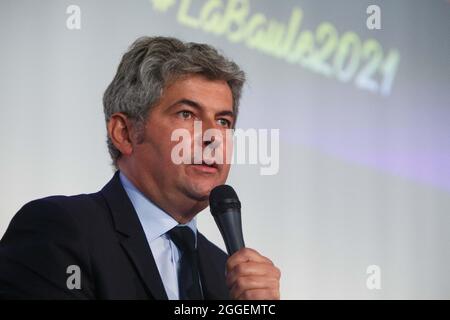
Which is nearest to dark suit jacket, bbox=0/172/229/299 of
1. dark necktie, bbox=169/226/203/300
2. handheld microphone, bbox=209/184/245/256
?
dark necktie, bbox=169/226/203/300

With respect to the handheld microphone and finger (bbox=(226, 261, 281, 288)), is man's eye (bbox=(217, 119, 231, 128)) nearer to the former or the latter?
the handheld microphone

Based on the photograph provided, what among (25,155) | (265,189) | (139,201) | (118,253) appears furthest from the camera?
(265,189)

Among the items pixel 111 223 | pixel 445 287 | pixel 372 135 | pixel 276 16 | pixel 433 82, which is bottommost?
Answer: pixel 445 287

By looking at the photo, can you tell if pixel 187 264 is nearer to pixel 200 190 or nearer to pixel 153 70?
pixel 200 190

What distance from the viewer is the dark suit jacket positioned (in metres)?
1.83

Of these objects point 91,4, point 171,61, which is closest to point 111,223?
point 171,61

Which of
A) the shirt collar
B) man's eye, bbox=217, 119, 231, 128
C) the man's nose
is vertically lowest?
the shirt collar

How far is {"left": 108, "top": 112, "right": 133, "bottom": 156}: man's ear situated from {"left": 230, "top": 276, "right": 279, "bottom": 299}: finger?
0.80m

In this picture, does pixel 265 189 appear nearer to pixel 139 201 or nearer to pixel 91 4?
pixel 139 201

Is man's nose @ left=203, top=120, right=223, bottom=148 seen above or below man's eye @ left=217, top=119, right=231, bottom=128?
below

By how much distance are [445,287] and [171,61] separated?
147 centimetres

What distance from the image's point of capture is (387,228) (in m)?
2.68

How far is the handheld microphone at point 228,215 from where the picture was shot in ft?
5.90

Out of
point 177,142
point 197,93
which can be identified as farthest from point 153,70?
point 177,142
